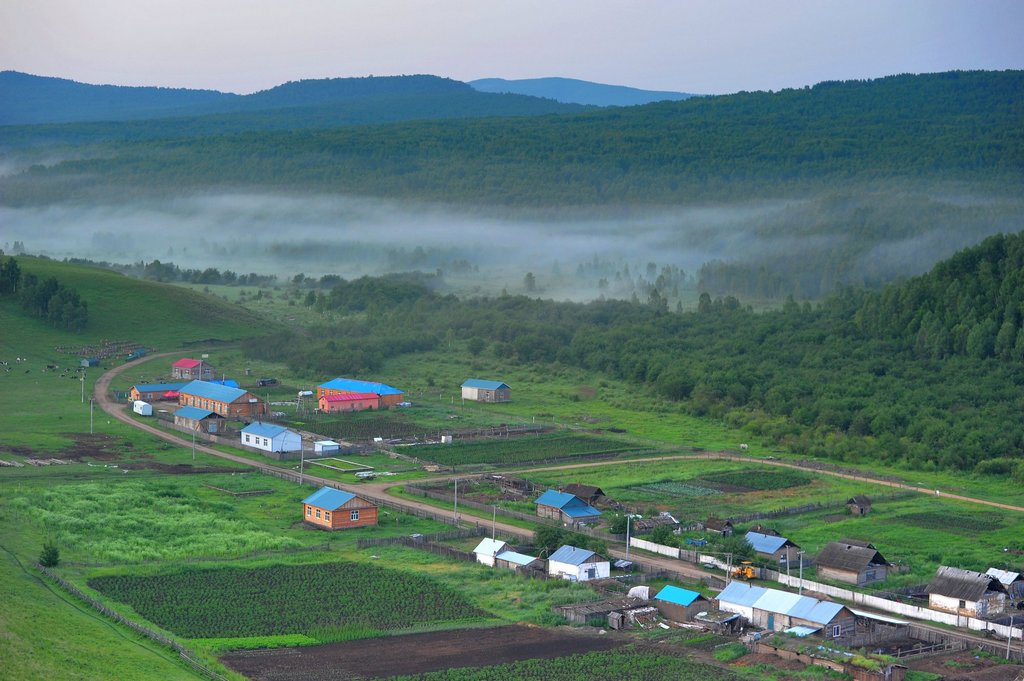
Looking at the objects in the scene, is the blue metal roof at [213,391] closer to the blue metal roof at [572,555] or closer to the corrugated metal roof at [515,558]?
the corrugated metal roof at [515,558]

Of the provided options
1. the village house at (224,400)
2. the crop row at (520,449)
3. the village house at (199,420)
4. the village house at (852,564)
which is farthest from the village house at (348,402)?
the village house at (852,564)

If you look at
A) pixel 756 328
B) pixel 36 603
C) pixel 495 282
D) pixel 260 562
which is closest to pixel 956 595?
pixel 260 562

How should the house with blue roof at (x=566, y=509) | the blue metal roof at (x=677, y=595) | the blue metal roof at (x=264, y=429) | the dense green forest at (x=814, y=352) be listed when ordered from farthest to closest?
1. the dense green forest at (x=814, y=352)
2. the blue metal roof at (x=264, y=429)
3. the house with blue roof at (x=566, y=509)
4. the blue metal roof at (x=677, y=595)

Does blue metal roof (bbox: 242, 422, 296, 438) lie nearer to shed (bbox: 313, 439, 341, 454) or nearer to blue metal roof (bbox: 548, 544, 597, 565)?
shed (bbox: 313, 439, 341, 454)

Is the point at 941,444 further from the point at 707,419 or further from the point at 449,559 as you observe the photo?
the point at 449,559

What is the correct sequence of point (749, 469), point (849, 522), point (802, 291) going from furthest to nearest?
point (802, 291), point (749, 469), point (849, 522)

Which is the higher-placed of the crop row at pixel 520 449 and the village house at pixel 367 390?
the village house at pixel 367 390
